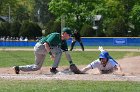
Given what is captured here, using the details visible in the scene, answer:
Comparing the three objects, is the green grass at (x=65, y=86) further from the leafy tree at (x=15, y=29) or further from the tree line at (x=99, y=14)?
the leafy tree at (x=15, y=29)

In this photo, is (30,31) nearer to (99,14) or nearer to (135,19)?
(99,14)

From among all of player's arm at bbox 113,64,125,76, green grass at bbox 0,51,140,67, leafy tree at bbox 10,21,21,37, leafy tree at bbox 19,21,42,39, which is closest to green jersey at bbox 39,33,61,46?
player's arm at bbox 113,64,125,76

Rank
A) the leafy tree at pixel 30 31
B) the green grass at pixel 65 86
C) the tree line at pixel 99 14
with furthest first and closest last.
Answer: the tree line at pixel 99 14
the leafy tree at pixel 30 31
the green grass at pixel 65 86

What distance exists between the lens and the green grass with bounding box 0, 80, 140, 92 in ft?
31.6

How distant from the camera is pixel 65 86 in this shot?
1038 centimetres

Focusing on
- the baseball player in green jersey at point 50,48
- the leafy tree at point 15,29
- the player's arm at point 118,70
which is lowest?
the leafy tree at point 15,29

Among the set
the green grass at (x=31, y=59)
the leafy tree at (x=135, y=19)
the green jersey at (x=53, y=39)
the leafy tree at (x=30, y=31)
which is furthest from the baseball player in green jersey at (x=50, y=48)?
the leafy tree at (x=135, y=19)

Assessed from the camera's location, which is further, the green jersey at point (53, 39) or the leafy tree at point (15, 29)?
the leafy tree at point (15, 29)

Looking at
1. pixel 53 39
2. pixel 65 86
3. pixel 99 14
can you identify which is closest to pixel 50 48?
pixel 53 39

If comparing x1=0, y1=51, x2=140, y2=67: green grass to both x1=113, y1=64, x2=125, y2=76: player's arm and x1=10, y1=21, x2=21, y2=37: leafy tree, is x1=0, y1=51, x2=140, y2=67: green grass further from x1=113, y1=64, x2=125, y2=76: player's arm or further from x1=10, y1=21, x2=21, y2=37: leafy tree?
x1=10, y1=21, x2=21, y2=37: leafy tree

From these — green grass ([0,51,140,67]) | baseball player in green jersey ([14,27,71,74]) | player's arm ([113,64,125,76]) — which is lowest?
green grass ([0,51,140,67])

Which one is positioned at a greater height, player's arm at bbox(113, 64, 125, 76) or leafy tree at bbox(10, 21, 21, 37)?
player's arm at bbox(113, 64, 125, 76)

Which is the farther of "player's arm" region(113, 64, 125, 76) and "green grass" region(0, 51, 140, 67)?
"green grass" region(0, 51, 140, 67)

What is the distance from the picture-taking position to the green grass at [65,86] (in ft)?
31.6
